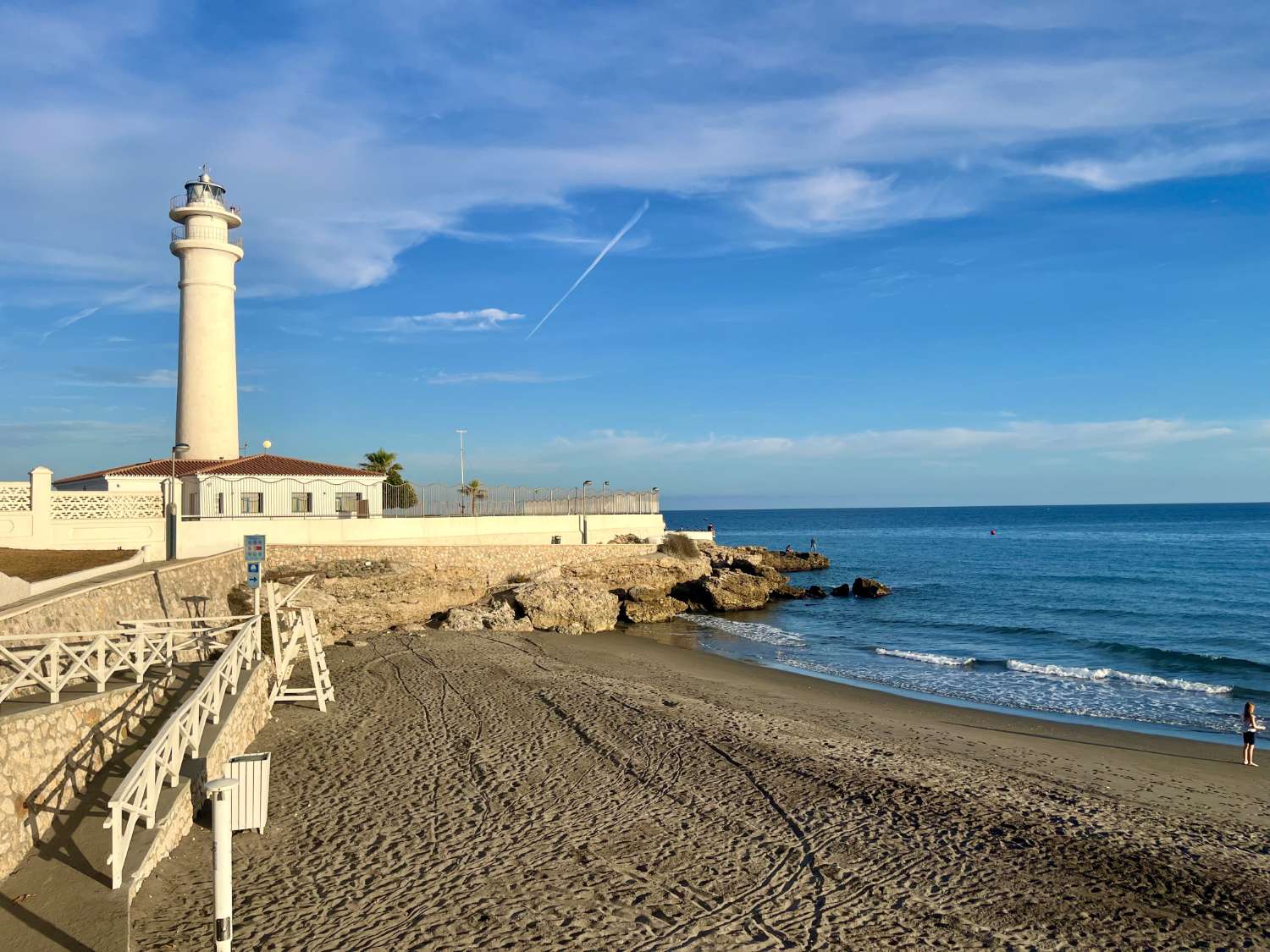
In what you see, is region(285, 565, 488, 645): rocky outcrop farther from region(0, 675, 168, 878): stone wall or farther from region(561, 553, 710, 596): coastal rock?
region(0, 675, 168, 878): stone wall

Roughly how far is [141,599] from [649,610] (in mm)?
18335

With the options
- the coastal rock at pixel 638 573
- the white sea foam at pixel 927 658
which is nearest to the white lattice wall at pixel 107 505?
the coastal rock at pixel 638 573

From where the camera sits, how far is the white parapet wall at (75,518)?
2105 cm

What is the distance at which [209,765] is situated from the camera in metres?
9.14

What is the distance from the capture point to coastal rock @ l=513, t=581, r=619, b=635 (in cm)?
2812

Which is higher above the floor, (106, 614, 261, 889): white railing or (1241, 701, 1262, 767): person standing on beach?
(106, 614, 261, 889): white railing

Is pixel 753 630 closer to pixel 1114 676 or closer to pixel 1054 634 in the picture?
pixel 1054 634

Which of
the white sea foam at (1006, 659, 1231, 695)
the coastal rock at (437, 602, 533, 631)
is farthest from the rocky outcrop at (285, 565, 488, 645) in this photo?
the white sea foam at (1006, 659, 1231, 695)

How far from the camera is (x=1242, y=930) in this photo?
25.2ft

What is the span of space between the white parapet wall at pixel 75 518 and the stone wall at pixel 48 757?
1403 centimetres

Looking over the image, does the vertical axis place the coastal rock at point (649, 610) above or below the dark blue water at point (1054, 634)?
above

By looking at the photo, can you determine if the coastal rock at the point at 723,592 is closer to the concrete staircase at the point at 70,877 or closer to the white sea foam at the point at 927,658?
the white sea foam at the point at 927,658

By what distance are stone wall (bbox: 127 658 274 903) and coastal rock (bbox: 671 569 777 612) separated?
23468 mm

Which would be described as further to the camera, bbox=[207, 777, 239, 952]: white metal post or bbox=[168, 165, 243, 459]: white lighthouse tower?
bbox=[168, 165, 243, 459]: white lighthouse tower
